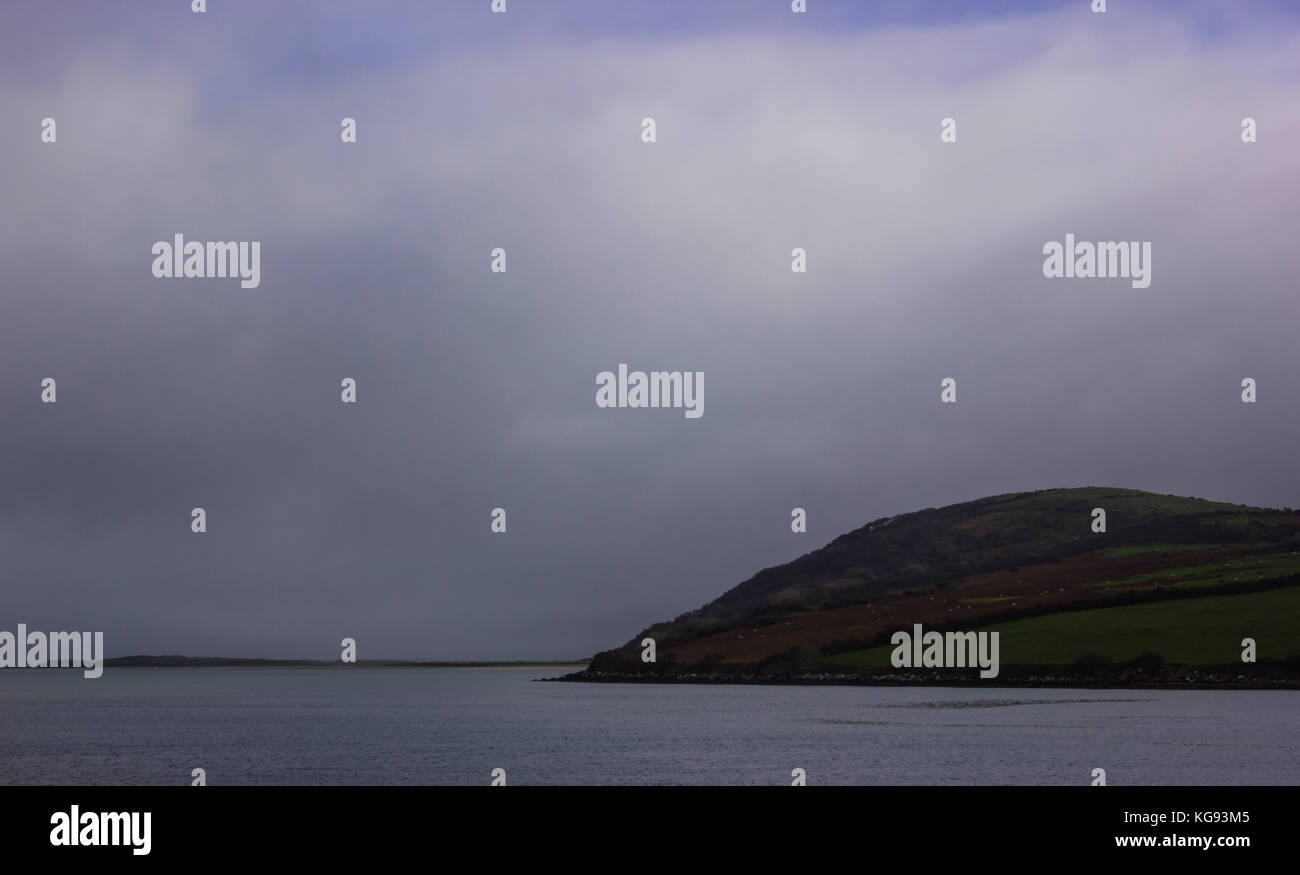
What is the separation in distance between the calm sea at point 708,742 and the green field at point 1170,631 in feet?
27.6

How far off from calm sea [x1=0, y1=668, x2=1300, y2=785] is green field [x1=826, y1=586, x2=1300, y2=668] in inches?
331

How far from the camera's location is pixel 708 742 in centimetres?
8775

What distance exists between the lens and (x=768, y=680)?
186375mm

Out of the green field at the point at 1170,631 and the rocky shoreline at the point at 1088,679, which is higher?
the green field at the point at 1170,631

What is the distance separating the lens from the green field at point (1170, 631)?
140 meters
